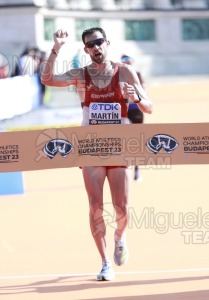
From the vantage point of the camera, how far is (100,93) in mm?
9109

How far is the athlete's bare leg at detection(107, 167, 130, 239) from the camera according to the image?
916cm

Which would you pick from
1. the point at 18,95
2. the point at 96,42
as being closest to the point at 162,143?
the point at 96,42

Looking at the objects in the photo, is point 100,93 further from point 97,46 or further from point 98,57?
point 97,46

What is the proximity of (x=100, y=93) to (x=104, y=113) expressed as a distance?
19 centimetres

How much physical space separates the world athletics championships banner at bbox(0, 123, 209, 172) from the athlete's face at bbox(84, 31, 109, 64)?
0.62 meters

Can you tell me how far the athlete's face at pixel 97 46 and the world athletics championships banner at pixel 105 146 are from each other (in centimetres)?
62

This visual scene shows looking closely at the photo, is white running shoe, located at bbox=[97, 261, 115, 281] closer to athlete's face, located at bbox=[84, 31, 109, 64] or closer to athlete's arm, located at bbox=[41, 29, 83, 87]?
athlete's arm, located at bbox=[41, 29, 83, 87]

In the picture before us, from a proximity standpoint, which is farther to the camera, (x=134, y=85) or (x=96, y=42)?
(x=134, y=85)

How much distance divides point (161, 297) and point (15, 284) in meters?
1.46

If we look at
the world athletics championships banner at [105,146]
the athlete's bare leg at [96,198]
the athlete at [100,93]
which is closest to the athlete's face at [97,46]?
the athlete at [100,93]

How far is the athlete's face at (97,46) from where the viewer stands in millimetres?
8984

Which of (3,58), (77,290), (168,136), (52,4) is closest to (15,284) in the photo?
(77,290)

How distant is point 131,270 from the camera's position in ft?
31.8

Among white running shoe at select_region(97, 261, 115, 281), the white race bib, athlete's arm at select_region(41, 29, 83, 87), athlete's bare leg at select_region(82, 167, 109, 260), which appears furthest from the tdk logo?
white running shoe at select_region(97, 261, 115, 281)
